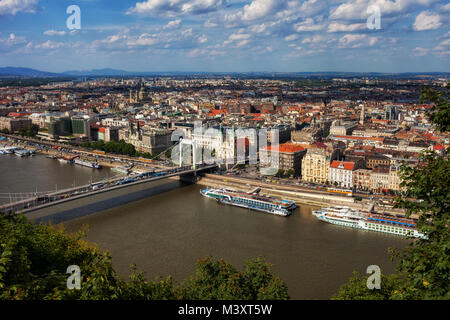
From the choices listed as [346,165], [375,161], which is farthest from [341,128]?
[346,165]

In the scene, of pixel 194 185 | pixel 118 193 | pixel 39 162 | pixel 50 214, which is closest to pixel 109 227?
pixel 50 214

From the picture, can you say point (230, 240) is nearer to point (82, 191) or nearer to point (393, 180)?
point (82, 191)

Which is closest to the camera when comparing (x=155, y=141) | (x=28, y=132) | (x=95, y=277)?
(x=95, y=277)

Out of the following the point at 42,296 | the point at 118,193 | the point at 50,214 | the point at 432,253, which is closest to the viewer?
the point at 432,253

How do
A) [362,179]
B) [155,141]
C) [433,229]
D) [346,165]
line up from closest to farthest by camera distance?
[433,229] → [362,179] → [346,165] → [155,141]

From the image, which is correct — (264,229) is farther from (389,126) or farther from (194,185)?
(389,126)

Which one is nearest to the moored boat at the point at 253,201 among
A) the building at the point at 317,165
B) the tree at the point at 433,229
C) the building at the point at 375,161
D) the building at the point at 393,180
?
the building at the point at 317,165

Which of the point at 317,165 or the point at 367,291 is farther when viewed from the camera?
the point at 317,165
